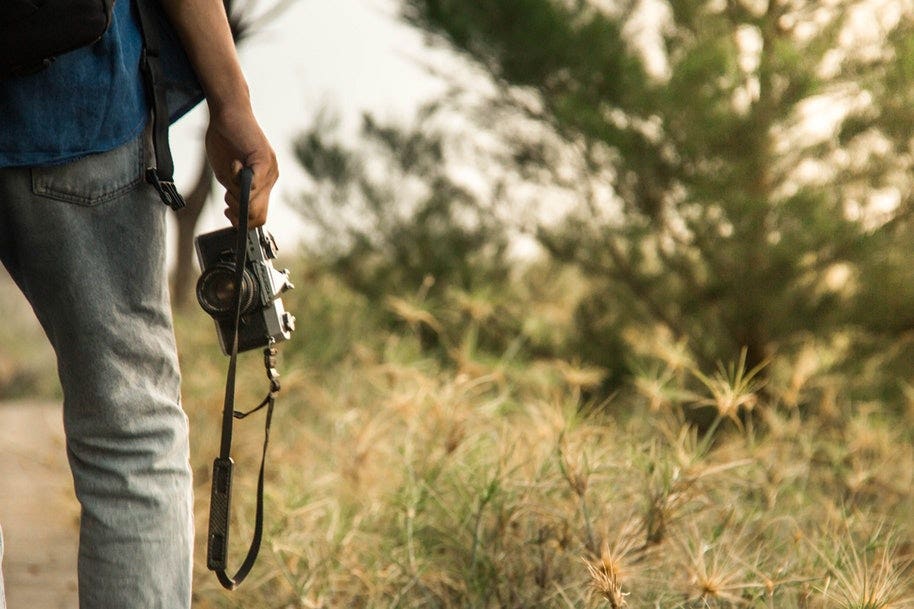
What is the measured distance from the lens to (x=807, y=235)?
4.20 m

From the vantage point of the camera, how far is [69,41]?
4.04 feet

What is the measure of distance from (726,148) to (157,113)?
3175 millimetres

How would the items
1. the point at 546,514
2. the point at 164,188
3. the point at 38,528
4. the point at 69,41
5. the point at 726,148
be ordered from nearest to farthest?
1. the point at 69,41
2. the point at 164,188
3. the point at 546,514
4. the point at 38,528
5. the point at 726,148

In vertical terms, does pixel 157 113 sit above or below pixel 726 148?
above

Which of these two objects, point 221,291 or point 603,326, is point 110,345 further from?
point 603,326

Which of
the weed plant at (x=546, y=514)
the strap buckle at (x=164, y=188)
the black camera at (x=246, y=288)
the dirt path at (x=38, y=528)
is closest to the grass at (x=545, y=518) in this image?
the weed plant at (x=546, y=514)

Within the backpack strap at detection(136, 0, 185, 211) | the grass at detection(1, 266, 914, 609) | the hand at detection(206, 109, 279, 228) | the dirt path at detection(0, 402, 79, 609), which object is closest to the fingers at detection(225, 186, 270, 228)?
the hand at detection(206, 109, 279, 228)

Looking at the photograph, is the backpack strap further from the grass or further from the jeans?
the grass

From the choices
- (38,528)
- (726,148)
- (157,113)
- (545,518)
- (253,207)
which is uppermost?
(157,113)

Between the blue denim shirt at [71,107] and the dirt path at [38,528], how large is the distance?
164 cm

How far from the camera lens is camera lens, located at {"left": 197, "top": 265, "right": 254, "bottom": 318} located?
5.02ft

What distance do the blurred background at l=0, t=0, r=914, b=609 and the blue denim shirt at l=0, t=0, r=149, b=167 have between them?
1.05 m

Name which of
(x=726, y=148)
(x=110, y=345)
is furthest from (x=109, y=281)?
(x=726, y=148)

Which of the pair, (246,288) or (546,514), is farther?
(546,514)
